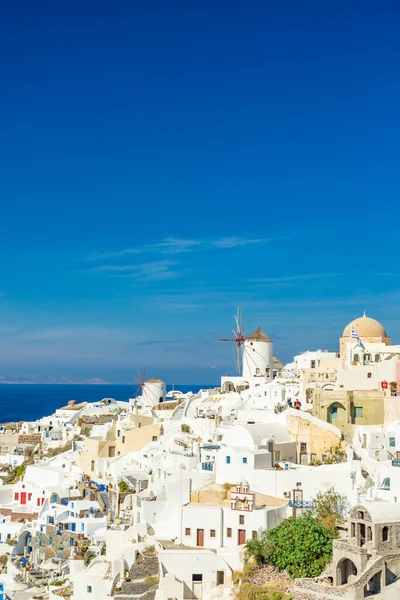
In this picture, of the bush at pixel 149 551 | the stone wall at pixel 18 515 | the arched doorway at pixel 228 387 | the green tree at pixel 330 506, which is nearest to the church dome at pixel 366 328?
the arched doorway at pixel 228 387

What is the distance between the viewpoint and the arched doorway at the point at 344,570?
1081 inches

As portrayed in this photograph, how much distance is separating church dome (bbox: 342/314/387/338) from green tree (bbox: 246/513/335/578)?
2563cm

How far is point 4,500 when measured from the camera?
50250 mm

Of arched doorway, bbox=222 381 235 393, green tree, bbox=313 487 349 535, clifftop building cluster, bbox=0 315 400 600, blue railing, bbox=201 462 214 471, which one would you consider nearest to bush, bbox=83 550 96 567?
clifftop building cluster, bbox=0 315 400 600

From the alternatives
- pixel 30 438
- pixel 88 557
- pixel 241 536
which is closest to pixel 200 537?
pixel 241 536

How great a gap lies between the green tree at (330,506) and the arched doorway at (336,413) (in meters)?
9.87

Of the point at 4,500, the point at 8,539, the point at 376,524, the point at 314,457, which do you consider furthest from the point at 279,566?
the point at 4,500

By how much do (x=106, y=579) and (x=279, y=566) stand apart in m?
7.61

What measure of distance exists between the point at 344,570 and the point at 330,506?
4.83 m

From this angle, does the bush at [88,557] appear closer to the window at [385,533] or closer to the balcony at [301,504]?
the balcony at [301,504]

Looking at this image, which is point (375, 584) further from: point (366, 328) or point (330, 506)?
point (366, 328)

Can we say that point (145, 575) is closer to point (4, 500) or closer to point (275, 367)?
point (4, 500)

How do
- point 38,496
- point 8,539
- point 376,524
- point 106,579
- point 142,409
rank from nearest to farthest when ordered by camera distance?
point 376,524 → point 106,579 → point 8,539 → point 38,496 → point 142,409

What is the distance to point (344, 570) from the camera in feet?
91.1
